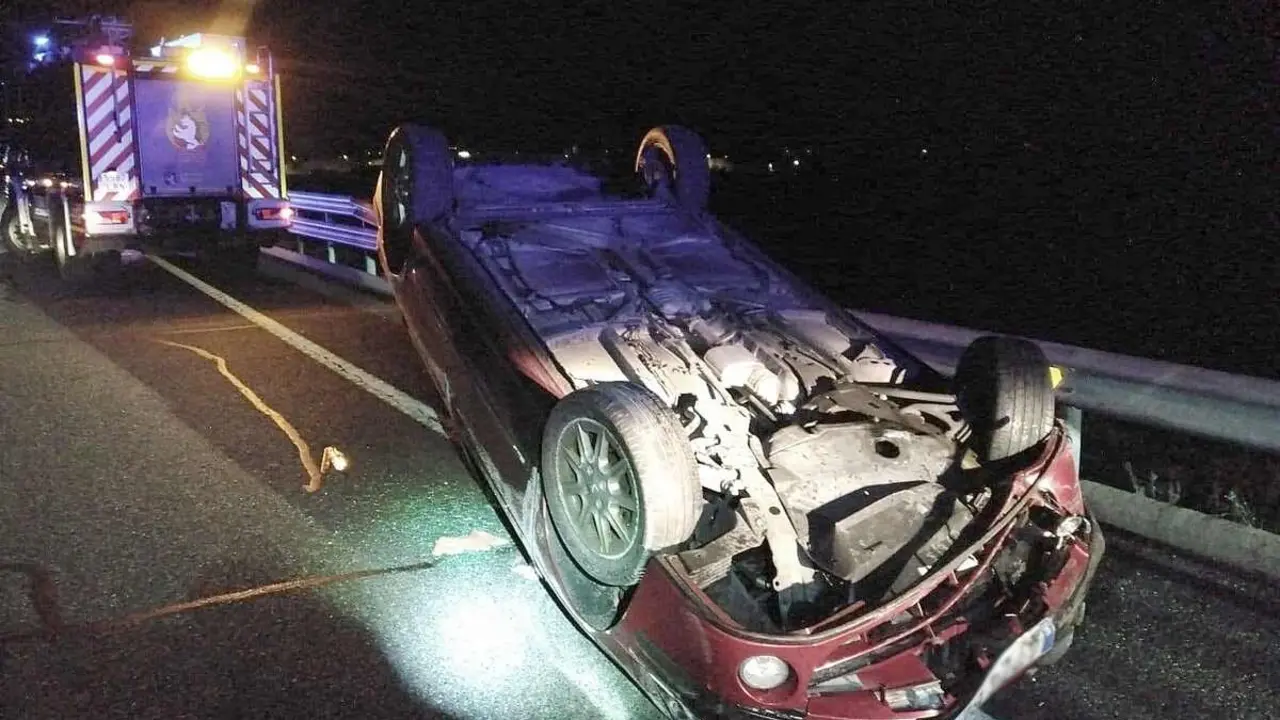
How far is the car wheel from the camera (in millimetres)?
3148

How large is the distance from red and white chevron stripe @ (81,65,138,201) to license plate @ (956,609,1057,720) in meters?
11.7

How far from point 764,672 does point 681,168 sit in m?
4.04

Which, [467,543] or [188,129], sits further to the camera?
[188,129]

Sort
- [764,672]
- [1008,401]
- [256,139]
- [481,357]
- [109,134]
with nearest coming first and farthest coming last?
[764,672], [1008,401], [481,357], [109,134], [256,139]

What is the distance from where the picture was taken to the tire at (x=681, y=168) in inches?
248

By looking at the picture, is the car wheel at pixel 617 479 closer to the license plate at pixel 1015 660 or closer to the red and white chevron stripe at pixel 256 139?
the license plate at pixel 1015 660

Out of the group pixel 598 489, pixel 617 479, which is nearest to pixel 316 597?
pixel 598 489

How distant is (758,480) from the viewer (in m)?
3.44

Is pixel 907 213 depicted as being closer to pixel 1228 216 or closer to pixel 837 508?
pixel 1228 216

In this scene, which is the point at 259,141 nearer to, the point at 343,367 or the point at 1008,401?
the point at 343,367

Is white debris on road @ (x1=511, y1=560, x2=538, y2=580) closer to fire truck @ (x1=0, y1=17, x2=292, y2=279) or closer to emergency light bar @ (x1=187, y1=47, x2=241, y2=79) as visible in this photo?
fire truck @ (x1=0, y1=17, x2=292, y2=279)

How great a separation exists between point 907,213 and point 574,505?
16.8 meters

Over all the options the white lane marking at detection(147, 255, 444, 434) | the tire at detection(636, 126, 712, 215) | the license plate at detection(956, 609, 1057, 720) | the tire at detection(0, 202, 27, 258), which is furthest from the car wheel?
the tire at detection(0, 202, 27, 258)

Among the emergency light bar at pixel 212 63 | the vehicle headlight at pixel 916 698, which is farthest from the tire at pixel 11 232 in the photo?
the vehicle headlight at pixel 916 698
